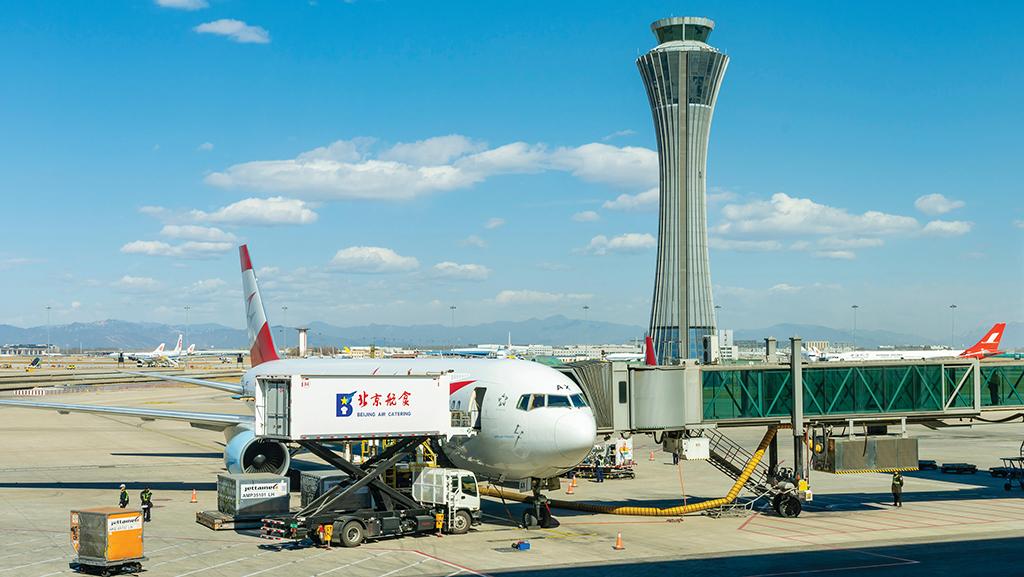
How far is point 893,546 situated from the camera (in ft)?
112

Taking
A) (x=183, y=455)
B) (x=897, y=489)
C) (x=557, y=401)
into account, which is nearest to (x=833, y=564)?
(x=557, y=401)

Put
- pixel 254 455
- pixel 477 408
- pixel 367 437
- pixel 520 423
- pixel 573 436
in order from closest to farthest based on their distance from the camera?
pixel 573 436 → pixel 367 437 → pixel 520 423 → pixel 477 408 → pixel 254 455

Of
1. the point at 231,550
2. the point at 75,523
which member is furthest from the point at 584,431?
the point at 75,523

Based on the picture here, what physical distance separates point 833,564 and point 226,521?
2184cm

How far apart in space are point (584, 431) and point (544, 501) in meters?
4.77

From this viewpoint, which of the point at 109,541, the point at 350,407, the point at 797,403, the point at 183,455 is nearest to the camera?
the point at 109,541

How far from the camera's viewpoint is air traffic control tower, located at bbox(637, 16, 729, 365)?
518ft

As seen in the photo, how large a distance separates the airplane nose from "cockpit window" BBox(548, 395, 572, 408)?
505 mm

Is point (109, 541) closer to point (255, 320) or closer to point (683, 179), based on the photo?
point (255, 320)

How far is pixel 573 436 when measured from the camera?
1363 inches

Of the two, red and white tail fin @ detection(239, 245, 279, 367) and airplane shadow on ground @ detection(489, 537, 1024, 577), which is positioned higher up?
red and white tail fin @ detection(239, 245, 279, 367)

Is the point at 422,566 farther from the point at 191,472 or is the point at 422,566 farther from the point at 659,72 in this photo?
the point at 659,72

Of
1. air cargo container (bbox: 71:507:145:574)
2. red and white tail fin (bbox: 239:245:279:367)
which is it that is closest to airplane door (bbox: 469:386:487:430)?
air cargo container (bbox: 71:507:145:574)

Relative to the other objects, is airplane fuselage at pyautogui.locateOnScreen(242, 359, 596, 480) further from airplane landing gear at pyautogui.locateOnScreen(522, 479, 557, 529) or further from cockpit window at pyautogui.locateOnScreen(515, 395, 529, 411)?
airplane landing gear at pyautogui.locateOnScreen(522, 479, 557, 529)
